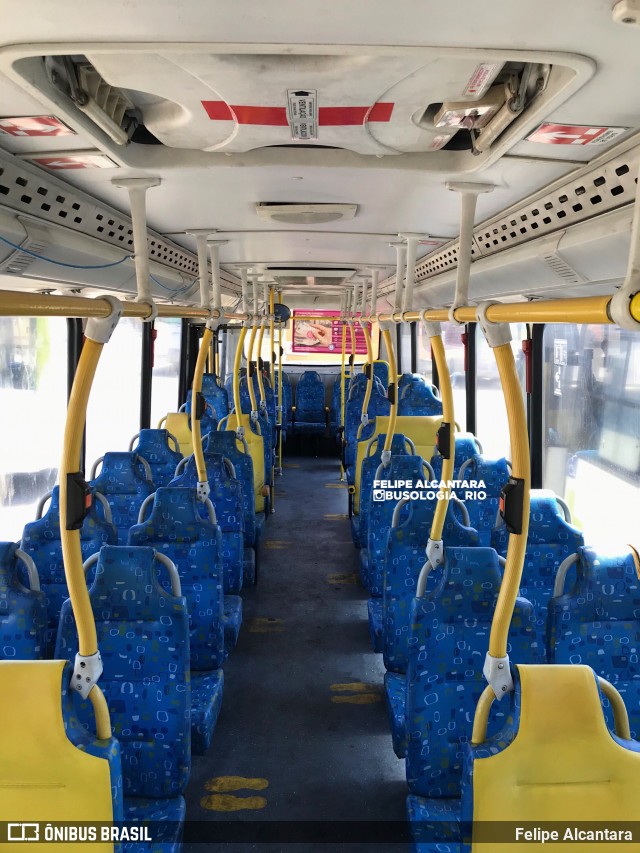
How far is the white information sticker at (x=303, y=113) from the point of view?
77.2 inches

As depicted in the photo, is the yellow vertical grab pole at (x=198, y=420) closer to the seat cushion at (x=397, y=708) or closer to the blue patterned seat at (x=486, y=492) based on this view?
the seat cushion at (x=397, y=708)

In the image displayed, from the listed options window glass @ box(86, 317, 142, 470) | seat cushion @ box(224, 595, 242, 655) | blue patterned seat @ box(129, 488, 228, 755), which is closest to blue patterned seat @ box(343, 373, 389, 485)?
window glass @ box(86, 317, 142, 470)

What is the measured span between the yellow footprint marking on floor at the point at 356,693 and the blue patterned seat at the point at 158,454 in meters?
2.57

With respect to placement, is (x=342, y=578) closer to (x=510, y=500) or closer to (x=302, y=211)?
(x=302, y=211)

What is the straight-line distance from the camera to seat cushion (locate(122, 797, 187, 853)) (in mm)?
2303

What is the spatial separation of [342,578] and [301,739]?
265 centimetres

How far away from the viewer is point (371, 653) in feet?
15.7

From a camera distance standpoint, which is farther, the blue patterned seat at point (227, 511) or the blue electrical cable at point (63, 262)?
the blue patterned seat at point (227, 511)

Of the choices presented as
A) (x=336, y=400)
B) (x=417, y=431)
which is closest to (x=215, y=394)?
(x=336, y=400)

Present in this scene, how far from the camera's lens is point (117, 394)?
23.4 ft

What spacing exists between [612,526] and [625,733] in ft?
9.07

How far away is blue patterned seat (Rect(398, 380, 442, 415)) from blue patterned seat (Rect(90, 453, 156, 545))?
4.82 meters

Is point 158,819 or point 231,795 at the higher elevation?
point 158,819

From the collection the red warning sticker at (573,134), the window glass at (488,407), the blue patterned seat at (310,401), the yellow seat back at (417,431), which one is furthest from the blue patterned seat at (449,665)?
the blue patterned seat at (310,401)
